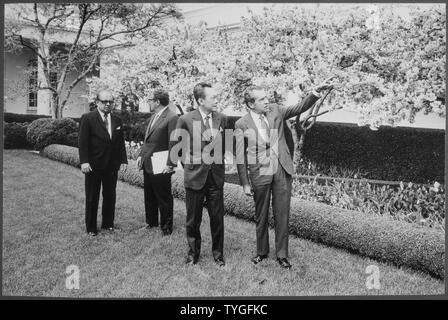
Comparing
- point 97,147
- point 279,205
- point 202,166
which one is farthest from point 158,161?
point 279,205

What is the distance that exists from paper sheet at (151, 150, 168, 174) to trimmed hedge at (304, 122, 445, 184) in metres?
3.19

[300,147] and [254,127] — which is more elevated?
[254,127]

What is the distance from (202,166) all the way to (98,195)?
65.8 inches

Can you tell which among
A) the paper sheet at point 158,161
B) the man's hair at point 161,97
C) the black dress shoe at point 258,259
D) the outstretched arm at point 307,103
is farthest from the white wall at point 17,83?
the black dress shoe at point 258,259

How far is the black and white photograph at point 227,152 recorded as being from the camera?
4113mm

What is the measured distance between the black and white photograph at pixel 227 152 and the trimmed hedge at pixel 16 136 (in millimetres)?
35

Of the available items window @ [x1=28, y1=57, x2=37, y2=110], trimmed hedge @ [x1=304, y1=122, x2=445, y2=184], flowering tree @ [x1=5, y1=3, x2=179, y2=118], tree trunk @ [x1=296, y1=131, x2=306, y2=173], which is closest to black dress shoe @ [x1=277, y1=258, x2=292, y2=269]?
trimmed hedge @ [x1=304, y1=122, x2=445, y2=184]

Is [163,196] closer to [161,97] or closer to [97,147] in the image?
[97,147]

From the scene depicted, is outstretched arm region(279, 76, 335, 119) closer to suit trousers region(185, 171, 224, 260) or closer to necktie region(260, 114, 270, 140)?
necktie region(260, 114, 270, 140)

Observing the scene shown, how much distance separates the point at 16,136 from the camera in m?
6.93

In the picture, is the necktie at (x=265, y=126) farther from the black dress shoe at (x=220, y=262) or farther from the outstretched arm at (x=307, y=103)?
the black dress shoe at (x=220, y=262)

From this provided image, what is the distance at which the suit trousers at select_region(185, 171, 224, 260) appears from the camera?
14.0 feet
